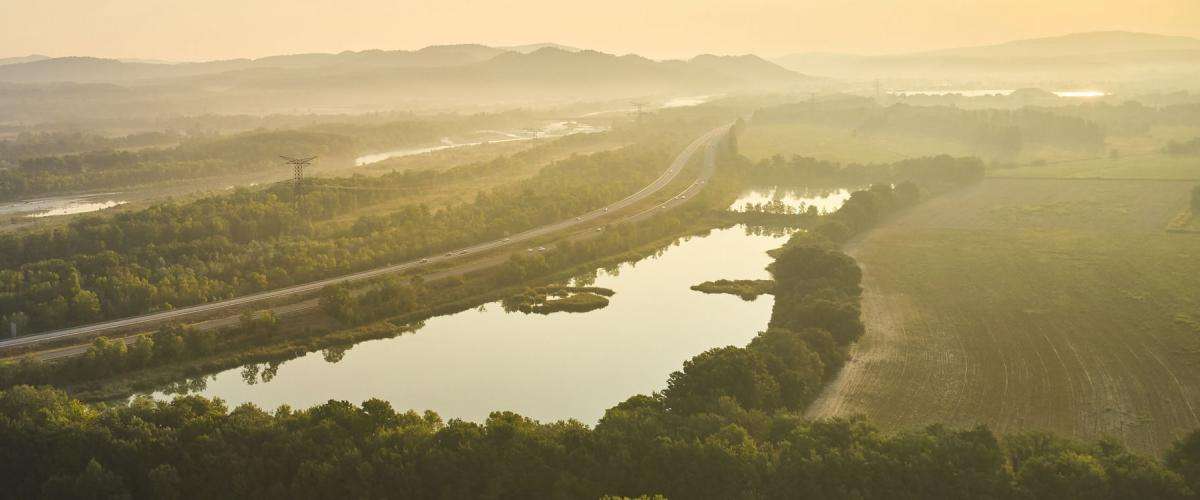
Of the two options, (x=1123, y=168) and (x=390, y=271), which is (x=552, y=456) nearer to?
(x=390, y=271)

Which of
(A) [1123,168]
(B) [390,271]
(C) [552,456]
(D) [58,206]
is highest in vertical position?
(A) [1123,168]

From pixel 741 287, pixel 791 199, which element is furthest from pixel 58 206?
pixel 791 199

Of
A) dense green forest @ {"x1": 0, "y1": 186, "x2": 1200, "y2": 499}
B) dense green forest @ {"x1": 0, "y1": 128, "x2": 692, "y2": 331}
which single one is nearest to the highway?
dense green forest @ {"x1": 0, "y1": 128, "x2": 692, "y2": 331}

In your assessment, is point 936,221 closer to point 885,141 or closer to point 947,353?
point 947,353

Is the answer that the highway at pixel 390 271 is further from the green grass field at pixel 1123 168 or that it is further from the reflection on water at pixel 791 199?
the green grass field at pixel 1123 168

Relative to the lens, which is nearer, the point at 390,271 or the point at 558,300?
the point at 558,300

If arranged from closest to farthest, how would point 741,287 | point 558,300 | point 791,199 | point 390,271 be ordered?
point 558,300
point 741,287
point 390,271
point 791,199

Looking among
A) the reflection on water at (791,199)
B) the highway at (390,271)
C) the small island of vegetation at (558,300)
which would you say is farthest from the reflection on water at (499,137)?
the small island of vegetation at (558,300)

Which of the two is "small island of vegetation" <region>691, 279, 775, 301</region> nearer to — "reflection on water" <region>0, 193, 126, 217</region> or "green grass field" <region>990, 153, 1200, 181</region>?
"green grass field" <region>990, 153, 1200, 181</region>

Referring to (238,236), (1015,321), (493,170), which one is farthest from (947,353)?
(493,170)
